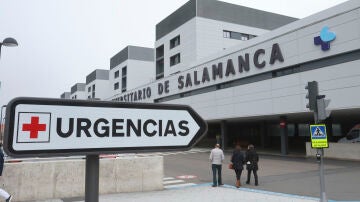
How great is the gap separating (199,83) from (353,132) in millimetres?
16118

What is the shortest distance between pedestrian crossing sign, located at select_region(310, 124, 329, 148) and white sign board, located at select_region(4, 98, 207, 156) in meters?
8.12

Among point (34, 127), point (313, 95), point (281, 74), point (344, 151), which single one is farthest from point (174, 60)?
point (34, 127)

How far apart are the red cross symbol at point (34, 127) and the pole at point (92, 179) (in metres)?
0.32

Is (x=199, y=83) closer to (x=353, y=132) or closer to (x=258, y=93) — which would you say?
(x=258, y=93)

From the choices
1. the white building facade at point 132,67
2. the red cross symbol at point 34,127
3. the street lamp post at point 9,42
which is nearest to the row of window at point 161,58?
the white building facade at point 132,67

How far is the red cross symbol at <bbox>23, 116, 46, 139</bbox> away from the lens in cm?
142

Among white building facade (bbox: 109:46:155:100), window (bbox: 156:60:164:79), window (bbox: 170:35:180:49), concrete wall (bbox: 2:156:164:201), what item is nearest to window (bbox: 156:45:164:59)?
window (bbox: 156:60:164:79)

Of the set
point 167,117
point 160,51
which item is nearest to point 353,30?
point 167,117

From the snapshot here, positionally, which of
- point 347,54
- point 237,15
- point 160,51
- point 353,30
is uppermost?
point 237,15

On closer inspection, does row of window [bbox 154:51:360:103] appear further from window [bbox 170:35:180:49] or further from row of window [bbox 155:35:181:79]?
window [bbox 170:35:180:49]

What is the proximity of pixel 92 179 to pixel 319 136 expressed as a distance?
872 centimetres

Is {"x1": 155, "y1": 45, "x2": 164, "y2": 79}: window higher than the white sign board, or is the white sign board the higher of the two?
{"x1": 155, "y1": 45, "x2": 164, "y2": 79}: window

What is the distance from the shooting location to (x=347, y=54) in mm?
20016

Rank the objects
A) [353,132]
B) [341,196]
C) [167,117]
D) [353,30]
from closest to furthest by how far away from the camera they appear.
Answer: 1. [167,117]
2. [341,196]
3. [353,30]
4. [353,132]
